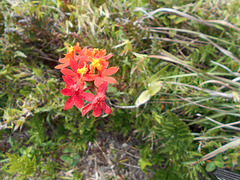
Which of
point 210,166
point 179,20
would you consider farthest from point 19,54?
point 210,166

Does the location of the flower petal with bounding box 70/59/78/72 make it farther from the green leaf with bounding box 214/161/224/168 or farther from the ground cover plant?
the green leaf with bounding box 214/161/224/168

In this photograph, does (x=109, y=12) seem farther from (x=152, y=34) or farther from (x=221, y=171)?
(x=221, y=171)

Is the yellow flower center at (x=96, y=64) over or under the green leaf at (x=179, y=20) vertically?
under

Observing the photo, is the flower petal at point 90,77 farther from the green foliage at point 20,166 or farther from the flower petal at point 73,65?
the green foliage at point 20,166

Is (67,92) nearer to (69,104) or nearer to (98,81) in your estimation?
(69,104)

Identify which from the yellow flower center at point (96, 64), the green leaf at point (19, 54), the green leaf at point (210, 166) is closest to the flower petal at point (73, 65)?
the yellow flower center at point (96, 64)

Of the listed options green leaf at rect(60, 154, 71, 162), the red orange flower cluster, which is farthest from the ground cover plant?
the red orange flower cluster

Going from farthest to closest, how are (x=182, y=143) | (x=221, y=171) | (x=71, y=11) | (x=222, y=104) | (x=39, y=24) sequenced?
(x=71, y=11), (x=39, y=24), (x=222, y=104), (x=221, y=171), (x=182, y=143)

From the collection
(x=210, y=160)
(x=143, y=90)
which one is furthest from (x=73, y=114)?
(x=210, y=160)
